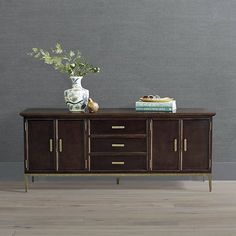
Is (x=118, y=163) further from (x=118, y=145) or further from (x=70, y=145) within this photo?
(x=70, y=145)

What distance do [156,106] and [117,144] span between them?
39 cm

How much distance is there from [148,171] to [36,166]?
80 cm

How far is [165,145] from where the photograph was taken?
402cm

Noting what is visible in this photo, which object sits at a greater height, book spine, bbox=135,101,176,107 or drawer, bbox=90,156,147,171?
book spine, bbox=135,101,176,107

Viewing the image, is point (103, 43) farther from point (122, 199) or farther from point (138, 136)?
point (122, 199)

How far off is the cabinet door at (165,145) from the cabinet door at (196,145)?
0.21 feet

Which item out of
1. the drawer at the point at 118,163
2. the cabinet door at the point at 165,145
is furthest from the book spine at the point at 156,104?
the drawer at the point at 118,163

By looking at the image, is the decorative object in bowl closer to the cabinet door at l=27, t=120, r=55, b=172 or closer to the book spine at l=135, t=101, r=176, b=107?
the cabinet door at l=27, t=120, r=55, b=172

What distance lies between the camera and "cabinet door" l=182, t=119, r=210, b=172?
401 centimetres

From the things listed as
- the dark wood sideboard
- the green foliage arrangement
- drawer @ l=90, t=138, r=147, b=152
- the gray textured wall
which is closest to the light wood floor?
the dark wood sideboard

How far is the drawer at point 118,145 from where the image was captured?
13.2ft

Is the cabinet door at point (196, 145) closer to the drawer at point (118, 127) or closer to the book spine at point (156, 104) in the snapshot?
the book spine at point (156, 104)

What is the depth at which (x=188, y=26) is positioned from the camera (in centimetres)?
433

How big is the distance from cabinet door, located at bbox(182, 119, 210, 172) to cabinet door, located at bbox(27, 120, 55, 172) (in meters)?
0.95
